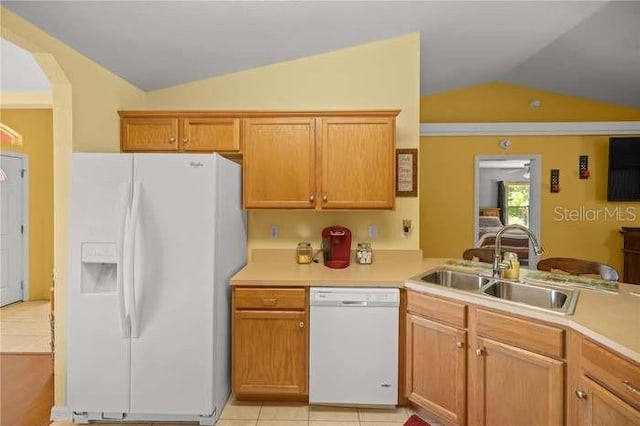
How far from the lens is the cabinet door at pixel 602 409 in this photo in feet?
3.96

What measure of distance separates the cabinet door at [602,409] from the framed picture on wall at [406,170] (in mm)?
1750

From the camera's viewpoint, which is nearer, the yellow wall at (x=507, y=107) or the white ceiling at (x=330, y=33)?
the white ceiling at (x=330, y=33)

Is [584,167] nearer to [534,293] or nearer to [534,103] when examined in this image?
[534,103]

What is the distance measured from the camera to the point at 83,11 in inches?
73.3

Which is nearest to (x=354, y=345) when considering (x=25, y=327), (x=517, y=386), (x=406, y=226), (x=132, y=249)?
(x=517, y=386)

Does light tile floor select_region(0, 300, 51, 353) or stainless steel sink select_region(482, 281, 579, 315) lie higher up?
stainless steel sink select_region(482, 281, 579, 315)

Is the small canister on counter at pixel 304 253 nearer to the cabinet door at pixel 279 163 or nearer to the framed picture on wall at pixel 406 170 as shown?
the cabinet door at pixel 279 163

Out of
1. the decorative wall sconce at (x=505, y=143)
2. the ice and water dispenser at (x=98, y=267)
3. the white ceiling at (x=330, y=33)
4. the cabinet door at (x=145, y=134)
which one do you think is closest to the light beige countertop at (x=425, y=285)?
the ice and water dispenser at (x=98, y=267)

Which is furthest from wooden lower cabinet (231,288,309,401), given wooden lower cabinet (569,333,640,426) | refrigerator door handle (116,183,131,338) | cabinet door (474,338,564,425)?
wooden lower cabinet (569,333,640,426)

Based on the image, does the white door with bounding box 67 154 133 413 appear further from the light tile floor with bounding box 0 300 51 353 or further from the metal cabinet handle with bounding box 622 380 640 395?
the metal cabinet handle with bounding box 622 380 640 395

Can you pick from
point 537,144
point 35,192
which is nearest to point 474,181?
point 537,144

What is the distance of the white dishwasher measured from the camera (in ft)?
7.17

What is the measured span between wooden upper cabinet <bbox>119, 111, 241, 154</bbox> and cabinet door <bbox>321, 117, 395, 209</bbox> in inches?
29.1

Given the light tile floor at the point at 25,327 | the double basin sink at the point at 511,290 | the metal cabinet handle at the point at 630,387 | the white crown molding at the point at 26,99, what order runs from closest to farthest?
the metal cabinet handle at the point at 630,387 → the double basin sink at the point at 511,290 → the light tile floor at the point at 25,327 → the white crown molding at the point at 26,99
